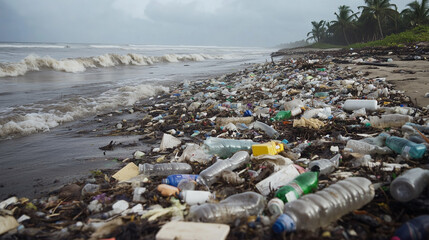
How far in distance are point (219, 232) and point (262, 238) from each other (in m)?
0.25

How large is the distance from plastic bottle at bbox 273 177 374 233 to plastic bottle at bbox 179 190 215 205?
62 centimetres

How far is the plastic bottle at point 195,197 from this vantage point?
192cm

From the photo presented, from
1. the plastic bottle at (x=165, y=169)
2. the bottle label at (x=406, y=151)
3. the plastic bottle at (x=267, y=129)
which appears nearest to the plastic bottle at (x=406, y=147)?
the bottle label at (x=406, y=151)

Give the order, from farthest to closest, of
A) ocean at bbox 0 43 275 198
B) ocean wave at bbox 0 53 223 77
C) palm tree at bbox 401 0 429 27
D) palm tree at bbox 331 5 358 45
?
palm tree at bbox 331 5 358 45 → palm tree at bbox 401 0 429 27 → ocean wave at bbox 0 53 223 77 → ocean at bbox 0 43 275 198

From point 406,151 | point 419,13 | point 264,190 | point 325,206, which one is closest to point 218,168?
point 264,190

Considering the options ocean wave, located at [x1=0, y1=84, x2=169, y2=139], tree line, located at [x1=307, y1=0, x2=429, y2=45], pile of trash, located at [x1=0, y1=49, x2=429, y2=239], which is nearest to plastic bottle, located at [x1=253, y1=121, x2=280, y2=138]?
pile of trash, located at [x1=0, y1=49, x2=429, y2=239]

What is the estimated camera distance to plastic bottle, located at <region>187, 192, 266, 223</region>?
5.43 feet

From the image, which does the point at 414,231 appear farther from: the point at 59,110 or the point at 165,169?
the point at 59,110

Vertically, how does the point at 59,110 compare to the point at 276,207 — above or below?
above

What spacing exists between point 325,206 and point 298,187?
0.87 ft

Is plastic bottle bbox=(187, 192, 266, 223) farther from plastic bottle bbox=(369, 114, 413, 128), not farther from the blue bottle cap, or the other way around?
plastic bottle bbox=(369, 114, 413, 128)

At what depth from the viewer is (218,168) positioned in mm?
2432

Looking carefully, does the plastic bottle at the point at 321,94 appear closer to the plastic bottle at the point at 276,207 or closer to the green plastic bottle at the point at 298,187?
the green plastic bottle at the point at 298,187

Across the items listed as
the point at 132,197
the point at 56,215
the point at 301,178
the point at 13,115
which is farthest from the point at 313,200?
the point at 13,115
